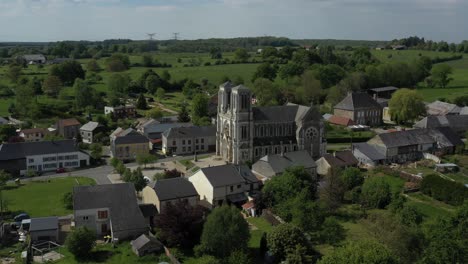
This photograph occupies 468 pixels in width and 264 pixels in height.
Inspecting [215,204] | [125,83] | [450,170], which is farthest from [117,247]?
[125,83]

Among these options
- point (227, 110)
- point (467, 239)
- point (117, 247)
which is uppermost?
point (227, 110)

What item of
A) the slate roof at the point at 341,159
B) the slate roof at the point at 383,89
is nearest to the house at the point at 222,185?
the slate roof at the point at 341,159

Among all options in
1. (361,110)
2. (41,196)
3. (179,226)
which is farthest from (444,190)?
(41,196)

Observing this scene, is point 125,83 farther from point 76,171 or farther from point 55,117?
point 76,171

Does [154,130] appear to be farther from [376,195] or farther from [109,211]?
[376,195]

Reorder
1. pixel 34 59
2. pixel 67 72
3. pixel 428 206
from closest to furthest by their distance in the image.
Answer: pixel 428 206, pixel 67 72, pixel 34 59
